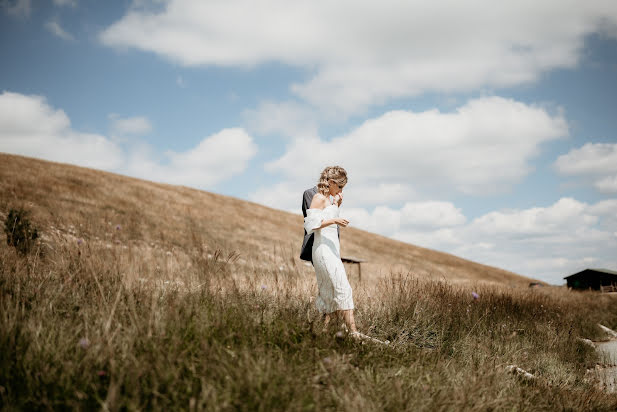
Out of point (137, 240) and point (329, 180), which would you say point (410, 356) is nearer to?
point (329, 180)

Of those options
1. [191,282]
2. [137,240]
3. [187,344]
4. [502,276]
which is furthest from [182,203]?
[502,276]

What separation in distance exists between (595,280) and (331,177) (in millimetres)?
32867

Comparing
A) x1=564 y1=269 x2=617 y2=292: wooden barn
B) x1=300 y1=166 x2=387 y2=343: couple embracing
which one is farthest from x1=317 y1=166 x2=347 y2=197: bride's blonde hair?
x1=564 y1=269 x2=617 y2=292: wooden barn

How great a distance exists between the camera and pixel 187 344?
2.71 m

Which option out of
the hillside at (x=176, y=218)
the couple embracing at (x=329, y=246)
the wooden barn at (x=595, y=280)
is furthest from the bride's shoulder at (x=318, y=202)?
the wooden barn at (x=595, y=280)

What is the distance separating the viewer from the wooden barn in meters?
27.4

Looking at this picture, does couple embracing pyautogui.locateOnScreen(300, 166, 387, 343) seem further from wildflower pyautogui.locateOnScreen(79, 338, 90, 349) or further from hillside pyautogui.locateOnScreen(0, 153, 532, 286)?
hillside pyautogui.locateOnScreen(0, 153, 532, 286)

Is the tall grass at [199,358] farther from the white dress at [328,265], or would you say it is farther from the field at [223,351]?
the white dress at [328,265]

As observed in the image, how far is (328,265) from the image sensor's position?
190 inches

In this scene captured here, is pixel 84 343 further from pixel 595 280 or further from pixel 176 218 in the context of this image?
pixel 595 280

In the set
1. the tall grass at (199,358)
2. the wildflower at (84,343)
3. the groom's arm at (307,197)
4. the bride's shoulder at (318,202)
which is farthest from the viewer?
the groom's arm at (307,197)

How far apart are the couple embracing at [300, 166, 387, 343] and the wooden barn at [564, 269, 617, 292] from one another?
1169 inches

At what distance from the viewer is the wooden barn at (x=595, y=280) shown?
90.0 ft

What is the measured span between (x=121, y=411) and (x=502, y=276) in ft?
156
